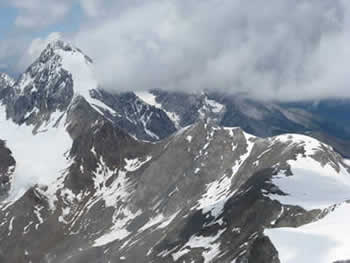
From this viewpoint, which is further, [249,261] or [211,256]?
[211,256]

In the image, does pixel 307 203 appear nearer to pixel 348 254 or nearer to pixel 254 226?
pixel 254 226

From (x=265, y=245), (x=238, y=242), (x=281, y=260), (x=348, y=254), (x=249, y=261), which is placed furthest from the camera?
(x=238, y=242)

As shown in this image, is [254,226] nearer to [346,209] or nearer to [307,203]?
[307,203]

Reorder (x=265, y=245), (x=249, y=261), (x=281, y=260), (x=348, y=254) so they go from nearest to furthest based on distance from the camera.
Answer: (x=348, y=254), (x=281, y=260), (x=265, y=245), (x=249, y=261)

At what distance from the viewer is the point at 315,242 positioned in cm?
9056

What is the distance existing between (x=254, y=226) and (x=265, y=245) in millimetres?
103163

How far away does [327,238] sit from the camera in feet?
304

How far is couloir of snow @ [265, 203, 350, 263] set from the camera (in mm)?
85375

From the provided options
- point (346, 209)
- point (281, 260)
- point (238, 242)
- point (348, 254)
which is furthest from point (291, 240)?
point (238, 242)

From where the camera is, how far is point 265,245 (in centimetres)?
9850

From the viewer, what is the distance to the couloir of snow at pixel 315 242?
85.4 metres

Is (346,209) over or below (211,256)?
over

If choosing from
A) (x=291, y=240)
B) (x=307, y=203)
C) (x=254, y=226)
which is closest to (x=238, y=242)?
(x=254, y=226)

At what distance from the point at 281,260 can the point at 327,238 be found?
10.1 m
